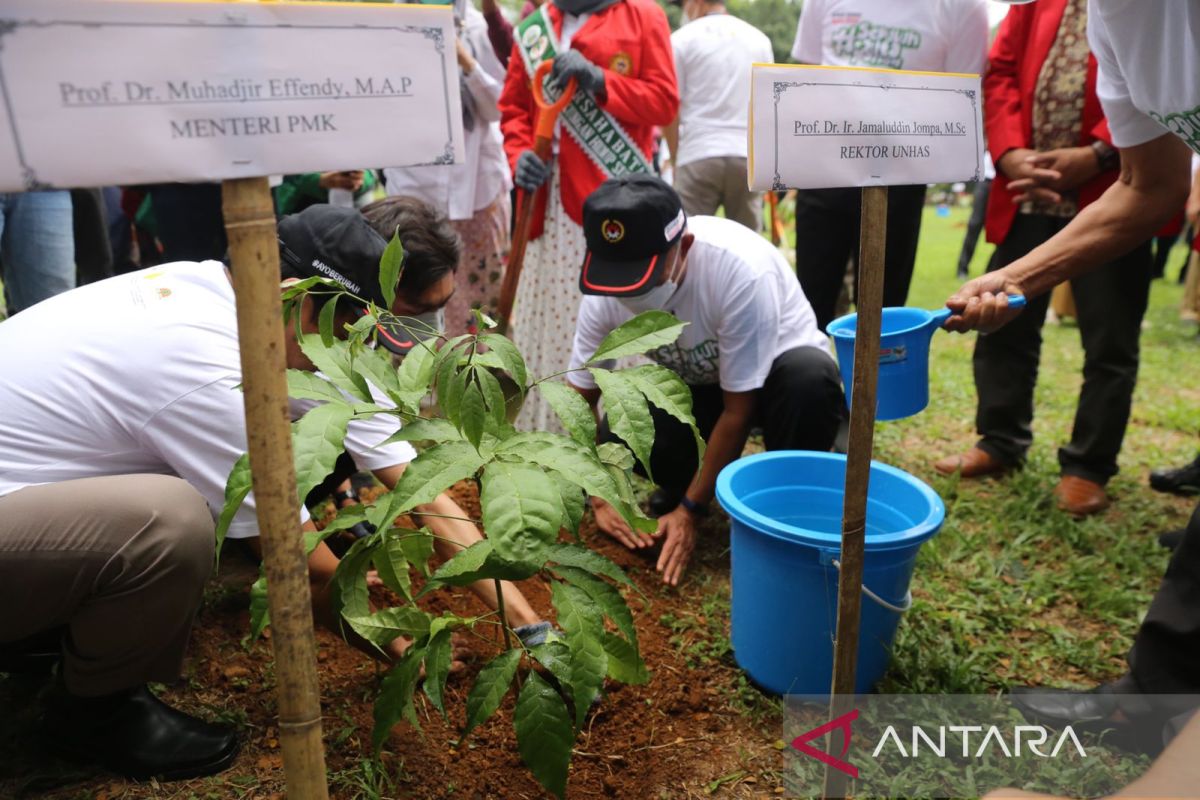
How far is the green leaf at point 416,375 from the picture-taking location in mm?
1229

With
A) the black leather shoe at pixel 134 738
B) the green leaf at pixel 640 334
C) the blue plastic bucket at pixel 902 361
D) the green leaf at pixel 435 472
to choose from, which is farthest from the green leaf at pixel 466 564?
the blue plastic bucket at pixel 902 361

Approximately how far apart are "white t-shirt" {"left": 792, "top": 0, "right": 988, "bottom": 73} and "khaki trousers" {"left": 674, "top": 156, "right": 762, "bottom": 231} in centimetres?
92

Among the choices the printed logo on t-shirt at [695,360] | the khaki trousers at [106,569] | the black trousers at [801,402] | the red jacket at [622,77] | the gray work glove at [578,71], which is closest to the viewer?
the khaki trousers at [106,569]

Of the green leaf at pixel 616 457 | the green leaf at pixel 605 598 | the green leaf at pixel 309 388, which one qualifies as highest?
the green leaf at pixel 309 388

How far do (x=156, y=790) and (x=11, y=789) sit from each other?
0.83 ft

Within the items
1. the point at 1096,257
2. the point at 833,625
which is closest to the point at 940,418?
the point at 1096,257

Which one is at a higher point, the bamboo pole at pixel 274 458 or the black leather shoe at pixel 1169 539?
the bamboo pole at pixel 274 458

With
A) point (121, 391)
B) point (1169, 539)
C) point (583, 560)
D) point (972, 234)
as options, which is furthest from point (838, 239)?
point (972, 234)

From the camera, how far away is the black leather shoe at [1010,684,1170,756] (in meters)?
1.61

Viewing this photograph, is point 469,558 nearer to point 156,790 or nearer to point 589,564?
point 589,564

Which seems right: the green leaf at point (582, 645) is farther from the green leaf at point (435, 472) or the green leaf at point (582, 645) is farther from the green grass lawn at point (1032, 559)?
the green grass lawn at point (1032, 559)

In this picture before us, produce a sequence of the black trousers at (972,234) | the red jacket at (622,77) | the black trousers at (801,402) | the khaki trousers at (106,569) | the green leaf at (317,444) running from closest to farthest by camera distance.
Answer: the green leaf at (317,444), the khaki trousers at (106,569), the black trousers at (801,402), the red jacket at (622,77), the black trousers at (972,234)

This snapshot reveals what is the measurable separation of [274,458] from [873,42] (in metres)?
2.49

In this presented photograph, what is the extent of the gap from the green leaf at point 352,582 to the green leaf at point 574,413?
0.36 m
